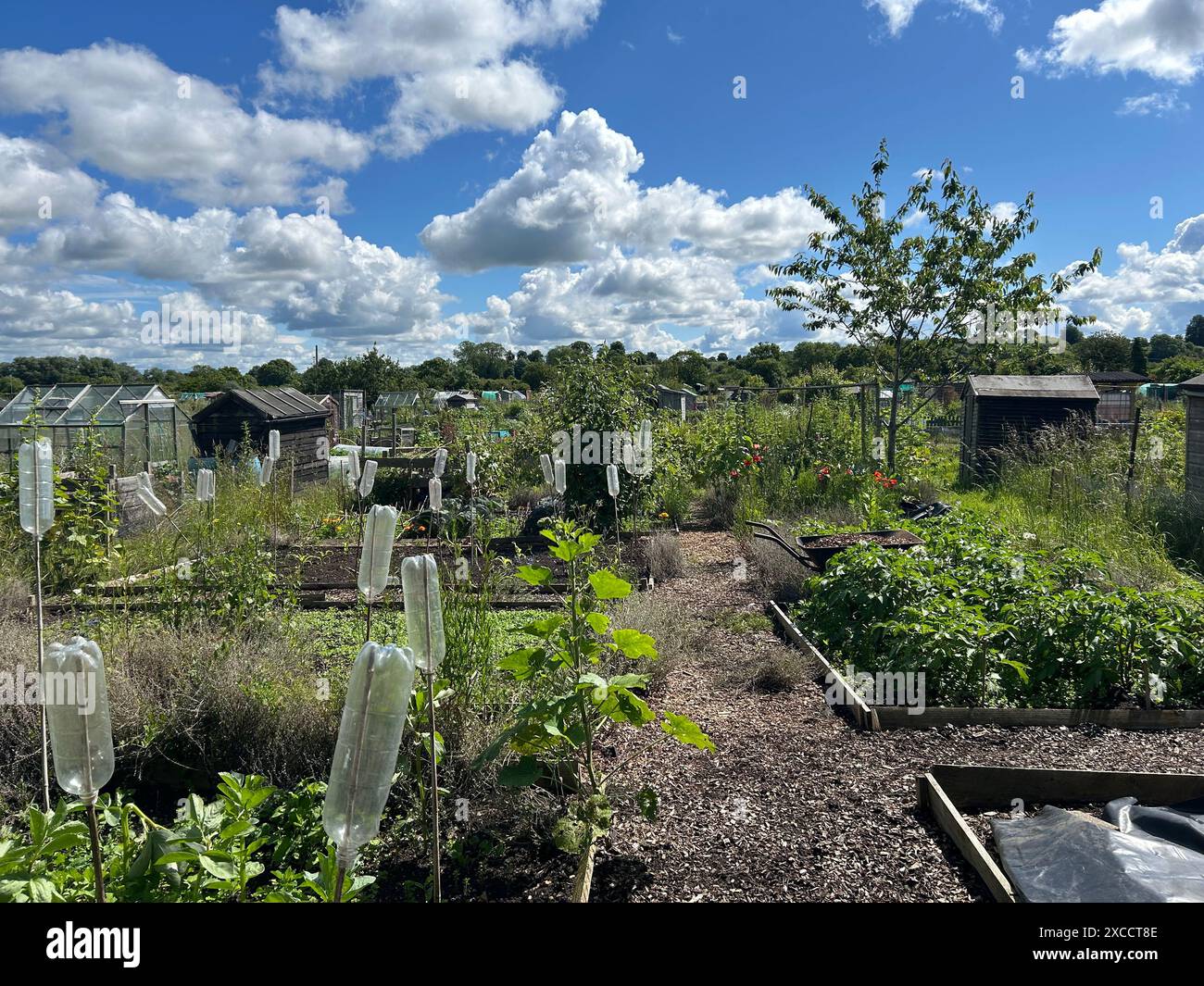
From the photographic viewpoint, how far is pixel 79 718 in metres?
1.40

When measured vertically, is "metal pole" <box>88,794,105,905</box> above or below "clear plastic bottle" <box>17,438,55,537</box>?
below

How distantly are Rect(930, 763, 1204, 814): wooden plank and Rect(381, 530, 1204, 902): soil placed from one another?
→ 0.48 feet

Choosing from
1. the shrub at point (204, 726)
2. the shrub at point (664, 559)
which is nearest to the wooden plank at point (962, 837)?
the shrub at point (204, 726)

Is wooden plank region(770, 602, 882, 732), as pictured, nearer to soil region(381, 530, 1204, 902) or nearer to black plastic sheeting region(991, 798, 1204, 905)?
soil region(381, 530, 1204, 902)

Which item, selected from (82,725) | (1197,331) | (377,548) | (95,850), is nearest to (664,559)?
(377,548)

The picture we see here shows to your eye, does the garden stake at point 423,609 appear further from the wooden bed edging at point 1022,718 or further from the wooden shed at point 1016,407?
the wooden shed at point 1016,407

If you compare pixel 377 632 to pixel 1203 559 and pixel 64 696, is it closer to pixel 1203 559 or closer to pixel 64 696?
pixel 64 696

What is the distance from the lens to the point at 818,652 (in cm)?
529

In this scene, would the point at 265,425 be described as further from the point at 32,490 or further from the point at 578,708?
the point at 578,708

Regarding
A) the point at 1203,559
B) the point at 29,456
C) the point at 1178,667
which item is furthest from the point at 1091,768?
the point at 1203,559

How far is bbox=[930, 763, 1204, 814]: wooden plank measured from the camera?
11.1 ft

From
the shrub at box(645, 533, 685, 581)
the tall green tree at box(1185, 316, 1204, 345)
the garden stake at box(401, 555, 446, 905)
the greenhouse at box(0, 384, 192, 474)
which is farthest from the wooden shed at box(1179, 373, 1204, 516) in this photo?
the tall green tree at box(1185, 316, 1204, 345)

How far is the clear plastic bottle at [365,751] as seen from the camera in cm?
129
